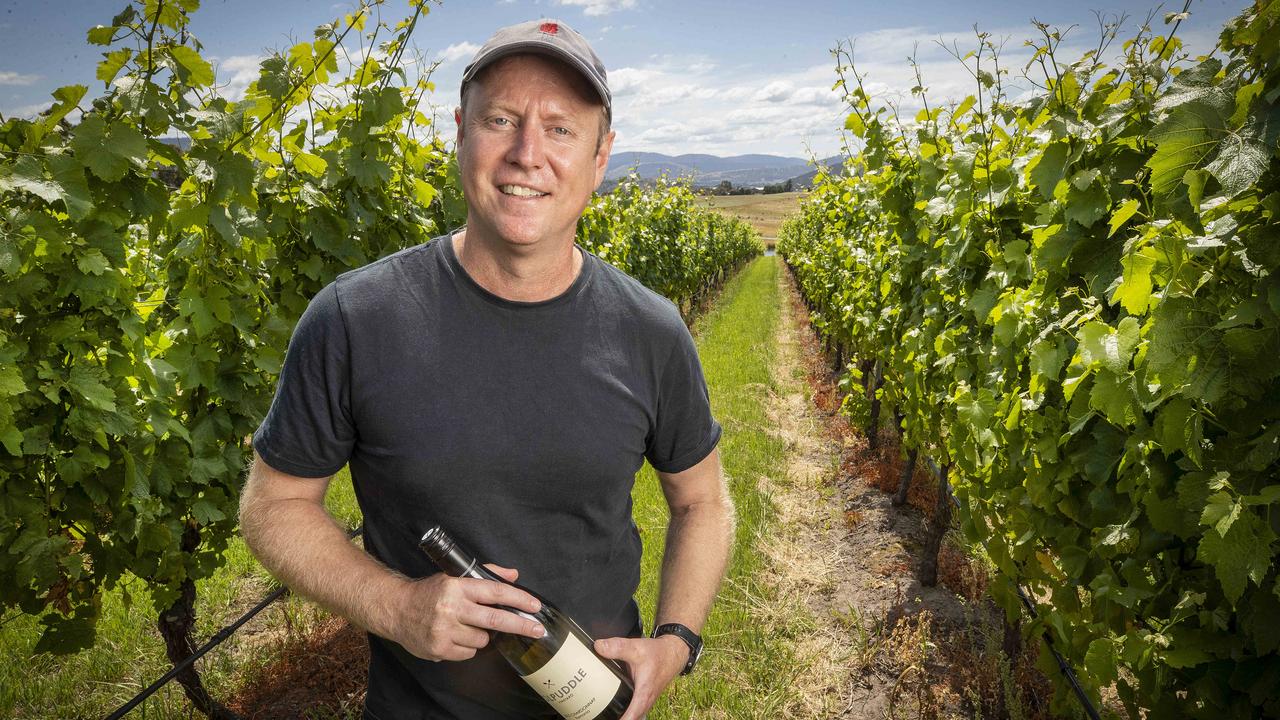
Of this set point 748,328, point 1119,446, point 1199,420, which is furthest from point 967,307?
point 748,328

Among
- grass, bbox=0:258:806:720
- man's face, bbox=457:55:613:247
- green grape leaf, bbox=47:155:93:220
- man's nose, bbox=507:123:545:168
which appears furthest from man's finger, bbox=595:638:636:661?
grass, bbox=0:258:806:720

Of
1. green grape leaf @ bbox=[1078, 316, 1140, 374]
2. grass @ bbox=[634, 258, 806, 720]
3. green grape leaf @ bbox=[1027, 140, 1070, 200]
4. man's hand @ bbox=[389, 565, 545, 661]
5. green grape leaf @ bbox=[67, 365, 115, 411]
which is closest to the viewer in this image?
man's hand @ bbox=[389, 565, 545, 661]

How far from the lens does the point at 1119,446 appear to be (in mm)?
2301

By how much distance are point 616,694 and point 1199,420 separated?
4.62ft

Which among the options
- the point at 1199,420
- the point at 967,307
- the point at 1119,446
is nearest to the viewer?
the point at 1199,420

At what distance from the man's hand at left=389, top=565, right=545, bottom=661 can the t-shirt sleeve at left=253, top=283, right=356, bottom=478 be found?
1.15 ft

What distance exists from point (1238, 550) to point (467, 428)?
1.59 m

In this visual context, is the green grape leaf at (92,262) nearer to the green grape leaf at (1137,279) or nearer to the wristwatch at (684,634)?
the wristwatch at (684,634)

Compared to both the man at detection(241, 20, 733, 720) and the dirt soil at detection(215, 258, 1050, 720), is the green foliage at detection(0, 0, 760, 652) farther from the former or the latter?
the man at detection(241, 20, 733, 720)

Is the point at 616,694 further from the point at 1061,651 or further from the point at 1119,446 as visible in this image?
the point at 1061,651

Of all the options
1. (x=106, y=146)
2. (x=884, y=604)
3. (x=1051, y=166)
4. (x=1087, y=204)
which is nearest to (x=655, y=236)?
(x=884, y=604)

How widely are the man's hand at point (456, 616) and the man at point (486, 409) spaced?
0.05ft

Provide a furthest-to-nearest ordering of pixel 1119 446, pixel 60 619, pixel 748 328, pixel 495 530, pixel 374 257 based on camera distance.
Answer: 1. pixel 748 328
2. pixel 374 257
3. pixel 60 619
4. pixel 1119 446
5. pixel 495 530

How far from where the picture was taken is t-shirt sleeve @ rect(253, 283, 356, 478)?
145cm
